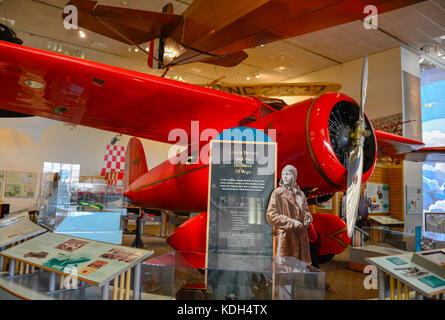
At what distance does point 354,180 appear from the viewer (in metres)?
2.50

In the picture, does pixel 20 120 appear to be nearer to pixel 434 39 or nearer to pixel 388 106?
pixel 388 106

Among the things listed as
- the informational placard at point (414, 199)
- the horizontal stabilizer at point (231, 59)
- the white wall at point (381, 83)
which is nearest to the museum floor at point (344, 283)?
Result: the informational placard at point (414, 199)

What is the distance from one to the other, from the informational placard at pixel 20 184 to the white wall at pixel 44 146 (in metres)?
0.13

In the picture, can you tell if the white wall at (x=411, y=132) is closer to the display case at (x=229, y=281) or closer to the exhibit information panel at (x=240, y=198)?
the exhibit information panel at (x=240, y=198)

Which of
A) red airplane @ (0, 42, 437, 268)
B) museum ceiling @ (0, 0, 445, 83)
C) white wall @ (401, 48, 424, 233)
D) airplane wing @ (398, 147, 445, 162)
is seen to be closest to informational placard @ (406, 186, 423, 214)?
white wall @ (401, 48, 424, 233)

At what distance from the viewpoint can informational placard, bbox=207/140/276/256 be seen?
1936mm

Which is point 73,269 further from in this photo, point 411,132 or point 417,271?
point 411,132

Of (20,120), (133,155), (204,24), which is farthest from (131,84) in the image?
(20,120)

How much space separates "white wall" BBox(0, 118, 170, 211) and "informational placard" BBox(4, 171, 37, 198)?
13 cm

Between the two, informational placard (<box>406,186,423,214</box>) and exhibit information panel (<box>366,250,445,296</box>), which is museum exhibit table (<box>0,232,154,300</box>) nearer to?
exhibit information panel (<box>366,250,445,296</box>)

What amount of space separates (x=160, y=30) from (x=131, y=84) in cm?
363

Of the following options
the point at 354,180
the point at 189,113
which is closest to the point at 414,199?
the point at 354,180

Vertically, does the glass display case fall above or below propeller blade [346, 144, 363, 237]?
below

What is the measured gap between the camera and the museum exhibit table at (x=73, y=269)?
67.4 inches
